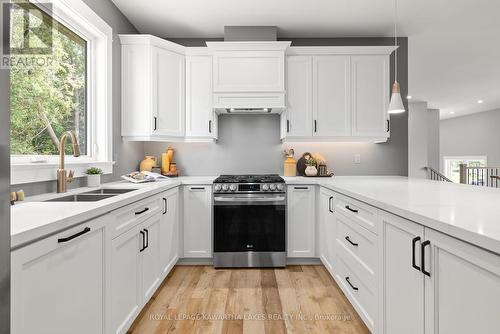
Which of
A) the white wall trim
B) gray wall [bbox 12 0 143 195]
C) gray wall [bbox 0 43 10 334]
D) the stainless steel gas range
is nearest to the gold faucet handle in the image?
gray wall [bbox 12 0 143 195]

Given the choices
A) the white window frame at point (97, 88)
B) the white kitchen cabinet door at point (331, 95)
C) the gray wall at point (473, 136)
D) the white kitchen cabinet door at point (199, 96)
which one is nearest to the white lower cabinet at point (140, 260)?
the white window frame at point (97, 88)

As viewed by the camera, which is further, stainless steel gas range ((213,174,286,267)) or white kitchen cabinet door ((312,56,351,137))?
white kitchen cabinet door ((312,56,351,137))

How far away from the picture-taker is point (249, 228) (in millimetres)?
2992

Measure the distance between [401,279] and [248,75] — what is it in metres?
2.51

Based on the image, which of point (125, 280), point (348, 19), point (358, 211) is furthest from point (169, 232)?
point (348, 19)

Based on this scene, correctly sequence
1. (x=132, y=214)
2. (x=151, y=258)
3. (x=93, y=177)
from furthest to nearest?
(x=93, y=177)
(x=151, y=258)
(x=132, y=214)

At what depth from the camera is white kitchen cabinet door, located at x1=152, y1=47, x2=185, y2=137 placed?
318 centimetres

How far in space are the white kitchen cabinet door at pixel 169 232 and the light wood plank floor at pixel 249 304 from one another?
0.18m

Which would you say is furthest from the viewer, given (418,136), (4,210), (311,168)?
(418,136)

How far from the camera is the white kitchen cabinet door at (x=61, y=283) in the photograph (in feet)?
3.16

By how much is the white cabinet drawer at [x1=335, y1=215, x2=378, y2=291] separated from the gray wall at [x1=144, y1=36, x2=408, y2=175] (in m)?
1.41

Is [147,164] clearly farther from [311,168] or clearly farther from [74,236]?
[74,236]

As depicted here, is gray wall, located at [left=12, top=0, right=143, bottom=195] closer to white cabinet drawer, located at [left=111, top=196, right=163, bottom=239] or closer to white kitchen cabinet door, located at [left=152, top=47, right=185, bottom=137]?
white kitchen cabinet door, located at [left=152, top=47, right=185, bottom=137]
